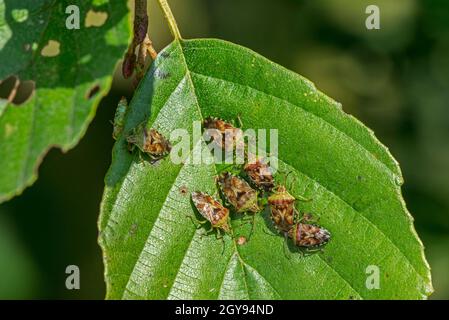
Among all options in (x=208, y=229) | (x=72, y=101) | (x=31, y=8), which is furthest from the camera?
(x=208, y=229)

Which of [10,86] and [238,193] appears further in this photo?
[238,193]

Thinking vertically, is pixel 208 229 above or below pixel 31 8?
below

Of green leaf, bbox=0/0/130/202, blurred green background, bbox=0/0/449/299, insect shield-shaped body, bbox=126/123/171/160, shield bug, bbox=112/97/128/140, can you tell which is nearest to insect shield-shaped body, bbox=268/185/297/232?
insect shield-shaped body, bbox=126/123/171/160

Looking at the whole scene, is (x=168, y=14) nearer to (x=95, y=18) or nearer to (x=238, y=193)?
(x=95, y=18)

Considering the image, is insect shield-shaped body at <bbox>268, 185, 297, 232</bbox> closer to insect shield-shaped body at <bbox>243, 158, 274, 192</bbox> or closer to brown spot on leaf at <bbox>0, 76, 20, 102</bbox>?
insect shield-shaped body at <bbox>243, 158, 274, 192</bbox>

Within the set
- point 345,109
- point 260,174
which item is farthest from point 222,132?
point 345,109
